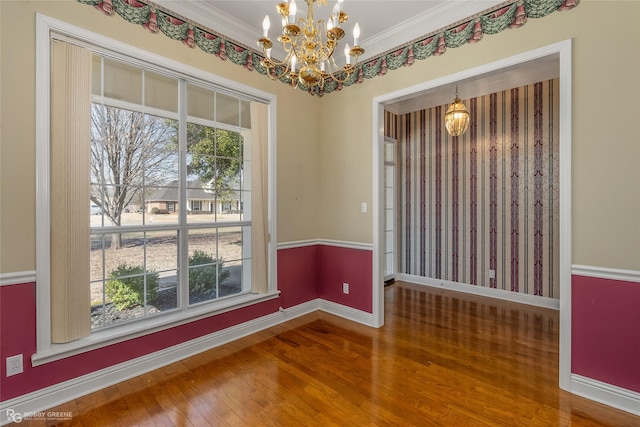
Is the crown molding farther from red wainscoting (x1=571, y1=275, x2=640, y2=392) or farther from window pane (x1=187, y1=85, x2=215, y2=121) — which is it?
red wainscoting (x1=571, y1=275, x2=640, y2=392)

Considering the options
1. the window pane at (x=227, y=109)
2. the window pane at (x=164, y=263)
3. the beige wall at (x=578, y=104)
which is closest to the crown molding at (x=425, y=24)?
the beige wall at (x=578, y=104)

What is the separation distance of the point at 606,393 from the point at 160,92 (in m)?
4.09

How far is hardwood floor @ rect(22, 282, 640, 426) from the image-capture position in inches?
73.1

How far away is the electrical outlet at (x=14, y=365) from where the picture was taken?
5.97 ft

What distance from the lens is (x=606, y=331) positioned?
200 cm

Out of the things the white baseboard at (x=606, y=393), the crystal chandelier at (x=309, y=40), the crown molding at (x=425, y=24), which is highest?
the crown molding at (x=425, y=24)

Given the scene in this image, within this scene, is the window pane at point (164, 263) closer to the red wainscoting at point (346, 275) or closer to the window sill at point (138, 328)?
the window sill at point (138, 328)

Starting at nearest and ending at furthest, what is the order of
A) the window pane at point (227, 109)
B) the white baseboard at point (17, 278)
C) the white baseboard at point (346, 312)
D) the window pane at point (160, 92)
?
the white baseboard at point (17, 278), the window pane at point (160, 92), the window pane at point (227, 109), the white baseboard at point (346, 312)

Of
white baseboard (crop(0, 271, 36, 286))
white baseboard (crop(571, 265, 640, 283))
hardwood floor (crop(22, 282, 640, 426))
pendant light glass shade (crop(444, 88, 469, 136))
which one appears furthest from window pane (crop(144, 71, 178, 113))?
white baseboard (crop(571, 265, 640, 283))

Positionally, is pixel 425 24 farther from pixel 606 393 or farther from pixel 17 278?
pixel 17 278

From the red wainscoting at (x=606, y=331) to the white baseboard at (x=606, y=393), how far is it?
0.03 m

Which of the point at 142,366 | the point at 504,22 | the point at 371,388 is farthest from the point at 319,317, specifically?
the point at 504,22

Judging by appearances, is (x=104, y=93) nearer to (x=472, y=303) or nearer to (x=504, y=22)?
(x=504, y=22)

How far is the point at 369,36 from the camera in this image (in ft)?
10.1
